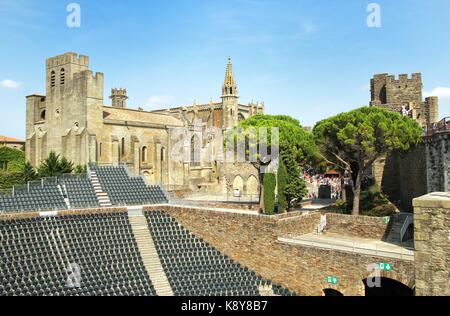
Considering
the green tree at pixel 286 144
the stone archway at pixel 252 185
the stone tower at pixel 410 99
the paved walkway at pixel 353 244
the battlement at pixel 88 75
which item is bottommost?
the paved walkway at pixel 353 244

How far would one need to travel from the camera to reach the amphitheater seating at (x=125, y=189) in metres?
27.0

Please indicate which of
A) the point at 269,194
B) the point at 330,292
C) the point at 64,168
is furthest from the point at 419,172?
the point at 64,168

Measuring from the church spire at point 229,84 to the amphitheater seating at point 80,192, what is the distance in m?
38.9

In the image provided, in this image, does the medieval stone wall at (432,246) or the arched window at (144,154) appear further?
the arched window at (144,154)

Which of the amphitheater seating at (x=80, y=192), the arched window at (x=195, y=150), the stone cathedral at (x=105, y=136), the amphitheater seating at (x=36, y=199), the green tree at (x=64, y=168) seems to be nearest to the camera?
the amphitheater seating at (x=36, y=199)

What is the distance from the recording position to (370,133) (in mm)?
24828

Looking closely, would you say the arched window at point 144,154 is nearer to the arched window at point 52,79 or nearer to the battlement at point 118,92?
the arched window at point 52,79

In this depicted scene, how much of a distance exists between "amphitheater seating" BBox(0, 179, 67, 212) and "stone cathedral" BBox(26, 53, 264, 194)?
1407 cm

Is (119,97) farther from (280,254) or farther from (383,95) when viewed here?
(280,254)

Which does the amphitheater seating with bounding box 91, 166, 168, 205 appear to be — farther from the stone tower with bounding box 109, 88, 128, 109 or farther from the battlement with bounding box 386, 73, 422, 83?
the stone tower with bounding box 109, 88, 128, 109

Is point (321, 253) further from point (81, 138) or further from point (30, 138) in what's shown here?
point (30, 138)

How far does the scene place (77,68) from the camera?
1671 inches

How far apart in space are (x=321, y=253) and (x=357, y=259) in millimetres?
1922

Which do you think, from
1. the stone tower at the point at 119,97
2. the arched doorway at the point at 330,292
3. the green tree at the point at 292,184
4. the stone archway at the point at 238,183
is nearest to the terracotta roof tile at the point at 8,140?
the stone tower at the point at 119,97
